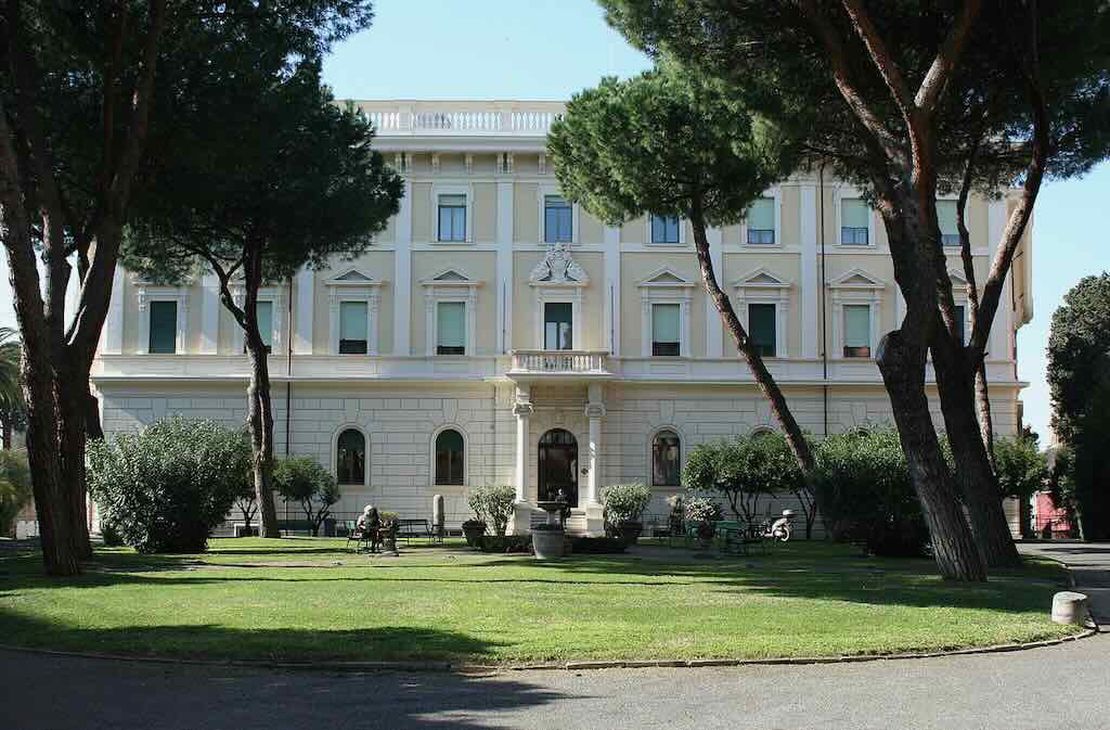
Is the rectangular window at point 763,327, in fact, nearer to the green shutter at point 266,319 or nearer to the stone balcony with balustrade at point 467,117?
the stone balcony with balustrade at point 467,117

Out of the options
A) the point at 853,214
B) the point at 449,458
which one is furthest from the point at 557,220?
the point at 853,214

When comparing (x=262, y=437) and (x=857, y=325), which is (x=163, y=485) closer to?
(x=262, y=437)

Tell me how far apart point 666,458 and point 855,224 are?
33.0 feet

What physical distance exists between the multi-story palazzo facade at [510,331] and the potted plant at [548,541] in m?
16.2

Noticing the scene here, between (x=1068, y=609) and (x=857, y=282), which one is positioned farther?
(x=857, y=282)

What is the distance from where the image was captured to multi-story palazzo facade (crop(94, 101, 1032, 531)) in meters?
38.0

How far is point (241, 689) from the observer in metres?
8.91

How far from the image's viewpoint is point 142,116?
59.9 ft

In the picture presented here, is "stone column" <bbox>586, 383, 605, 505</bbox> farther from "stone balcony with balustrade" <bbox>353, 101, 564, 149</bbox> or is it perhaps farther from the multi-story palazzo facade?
"stone balcony with balustrade" <bbox>353, 101, 564, 149</bbox>

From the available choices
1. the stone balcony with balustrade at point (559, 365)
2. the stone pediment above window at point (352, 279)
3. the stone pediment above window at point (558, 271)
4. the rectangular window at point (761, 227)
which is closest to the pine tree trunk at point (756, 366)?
the stone balcony with balustrade at point (559, 365)

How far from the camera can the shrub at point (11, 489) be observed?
33.8m

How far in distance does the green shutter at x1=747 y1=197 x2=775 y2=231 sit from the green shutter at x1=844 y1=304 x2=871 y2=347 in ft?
12.1

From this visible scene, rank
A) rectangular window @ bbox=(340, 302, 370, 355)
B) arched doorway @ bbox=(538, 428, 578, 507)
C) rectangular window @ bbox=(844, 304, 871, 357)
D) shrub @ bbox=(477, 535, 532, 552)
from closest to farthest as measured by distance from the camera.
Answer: shrub @ bbox=(477, 535, 532, 552), arched doorway @ bbox=(538, 428, 578, 507), rectangular window @ bbox=(340, 302, 370, 355), rectangular window @ bbox=(844, 304, 871, 357)

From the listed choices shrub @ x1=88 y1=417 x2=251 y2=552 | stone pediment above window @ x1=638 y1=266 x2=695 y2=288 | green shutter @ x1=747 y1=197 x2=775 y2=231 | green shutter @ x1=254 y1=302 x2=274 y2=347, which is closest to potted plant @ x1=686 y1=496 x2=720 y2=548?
stone pediment above window @ x1=638 y1=266 x2=695 y2=288
